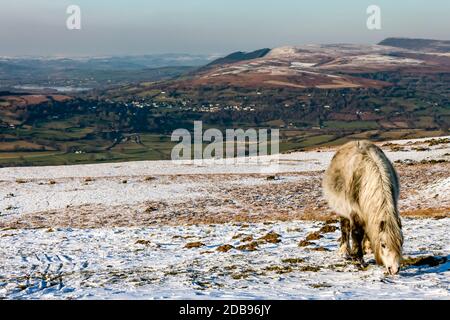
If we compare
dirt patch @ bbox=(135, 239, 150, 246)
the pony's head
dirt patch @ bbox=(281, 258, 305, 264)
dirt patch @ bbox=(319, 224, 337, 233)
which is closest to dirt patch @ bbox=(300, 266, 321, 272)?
dirt patch @ bbox=(281, 258, 305, 264)

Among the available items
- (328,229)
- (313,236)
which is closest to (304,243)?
(313,236)

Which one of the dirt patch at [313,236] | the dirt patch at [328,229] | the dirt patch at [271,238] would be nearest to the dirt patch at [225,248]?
the dirt patch at [271,238]

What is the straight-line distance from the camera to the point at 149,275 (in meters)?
14.0

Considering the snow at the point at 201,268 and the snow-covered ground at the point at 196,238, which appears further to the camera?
the snow-covered ground at the point at 196,238

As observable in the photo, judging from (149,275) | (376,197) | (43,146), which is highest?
(376,197)

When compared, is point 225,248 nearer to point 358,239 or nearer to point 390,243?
point 358,239

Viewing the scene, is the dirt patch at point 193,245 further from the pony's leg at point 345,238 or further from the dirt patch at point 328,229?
the pony's leg at point 345,238

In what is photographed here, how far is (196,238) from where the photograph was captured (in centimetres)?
2069

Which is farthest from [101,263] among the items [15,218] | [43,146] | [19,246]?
[43,146]

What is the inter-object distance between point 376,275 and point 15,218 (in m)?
25.0

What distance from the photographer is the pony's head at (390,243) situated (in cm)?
1120

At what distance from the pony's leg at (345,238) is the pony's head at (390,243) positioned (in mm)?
2596

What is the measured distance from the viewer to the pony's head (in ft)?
36.8

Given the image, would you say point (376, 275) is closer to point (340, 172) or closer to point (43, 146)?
point (340, 172)
